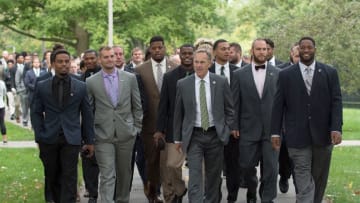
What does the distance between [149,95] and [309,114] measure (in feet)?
8.94

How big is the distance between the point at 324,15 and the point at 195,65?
62.9 ft

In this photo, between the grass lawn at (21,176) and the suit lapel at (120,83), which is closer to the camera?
the suit lapel at (120,83)

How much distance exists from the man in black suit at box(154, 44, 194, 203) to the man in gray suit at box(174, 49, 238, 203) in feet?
2.03

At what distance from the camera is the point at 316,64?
1003cm

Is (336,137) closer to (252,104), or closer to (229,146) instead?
(252,104)

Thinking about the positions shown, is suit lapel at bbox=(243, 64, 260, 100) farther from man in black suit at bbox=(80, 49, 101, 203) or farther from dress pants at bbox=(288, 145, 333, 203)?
man in black suit at bbox=(80, 49, 101, 203)

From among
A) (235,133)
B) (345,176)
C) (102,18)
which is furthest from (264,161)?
(102,18)

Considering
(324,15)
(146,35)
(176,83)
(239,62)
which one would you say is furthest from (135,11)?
(176,83)

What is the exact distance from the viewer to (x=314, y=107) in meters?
9.93

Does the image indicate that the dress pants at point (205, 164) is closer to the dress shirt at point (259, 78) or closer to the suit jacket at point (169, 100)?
the suit jacket at point (169, 100)

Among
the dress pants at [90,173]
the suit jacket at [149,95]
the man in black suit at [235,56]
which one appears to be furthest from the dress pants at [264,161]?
the man in black suit at [235,56]

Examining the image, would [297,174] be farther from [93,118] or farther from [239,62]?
[239,62]

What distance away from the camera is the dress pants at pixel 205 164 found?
10266 millimetres

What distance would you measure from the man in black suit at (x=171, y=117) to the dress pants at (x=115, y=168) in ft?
1.64
